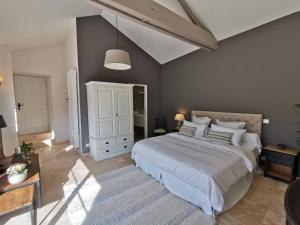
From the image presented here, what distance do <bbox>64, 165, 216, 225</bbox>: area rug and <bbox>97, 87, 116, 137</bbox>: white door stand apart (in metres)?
1.24

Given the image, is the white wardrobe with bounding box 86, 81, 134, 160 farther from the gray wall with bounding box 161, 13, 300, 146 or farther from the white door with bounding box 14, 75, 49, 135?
the white door with bounding box 14, 75, 49, 135

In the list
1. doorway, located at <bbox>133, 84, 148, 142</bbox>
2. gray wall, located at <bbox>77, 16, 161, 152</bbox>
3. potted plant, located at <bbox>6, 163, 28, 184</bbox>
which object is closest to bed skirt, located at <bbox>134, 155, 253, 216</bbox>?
potted plant, located at <bbox>6, 163, 28, 184</bbox>

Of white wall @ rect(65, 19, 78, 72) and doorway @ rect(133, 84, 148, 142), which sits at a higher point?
white wall @ rect(65, 19, 78, 72)

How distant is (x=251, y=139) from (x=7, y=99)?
553 centimetres

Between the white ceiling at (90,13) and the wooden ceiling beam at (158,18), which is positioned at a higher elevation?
the white ceiling at (90,13)

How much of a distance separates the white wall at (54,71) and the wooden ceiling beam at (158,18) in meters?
3.82

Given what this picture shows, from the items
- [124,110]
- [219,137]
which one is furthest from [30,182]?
[219,137]

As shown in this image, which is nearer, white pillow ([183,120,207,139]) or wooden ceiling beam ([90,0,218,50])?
wooden ceiling beam ([90,0,218,50])

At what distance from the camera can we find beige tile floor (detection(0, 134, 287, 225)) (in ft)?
6.83

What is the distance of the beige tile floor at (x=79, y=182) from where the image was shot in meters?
2.08

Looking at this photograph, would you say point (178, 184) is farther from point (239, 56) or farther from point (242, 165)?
point (239, 56)

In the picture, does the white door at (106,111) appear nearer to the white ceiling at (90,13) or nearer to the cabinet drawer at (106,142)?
the cabinet drawer at (106,142)

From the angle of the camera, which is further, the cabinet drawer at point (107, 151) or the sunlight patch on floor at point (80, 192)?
the cabinet drawer at point (107, 151)

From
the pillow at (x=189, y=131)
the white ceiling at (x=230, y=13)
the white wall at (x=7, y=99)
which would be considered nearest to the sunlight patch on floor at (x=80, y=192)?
the white wall at (x=7, y=99)
